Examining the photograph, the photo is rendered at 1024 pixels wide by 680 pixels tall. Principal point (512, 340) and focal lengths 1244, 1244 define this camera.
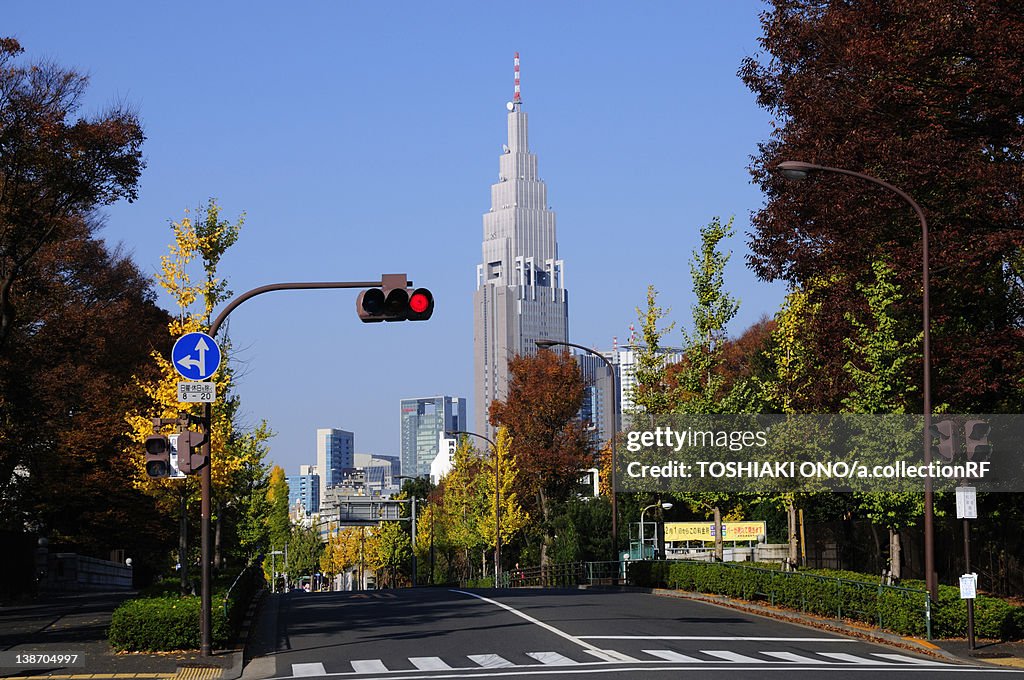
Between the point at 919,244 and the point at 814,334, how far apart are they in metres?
5.10

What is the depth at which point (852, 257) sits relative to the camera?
3406cm

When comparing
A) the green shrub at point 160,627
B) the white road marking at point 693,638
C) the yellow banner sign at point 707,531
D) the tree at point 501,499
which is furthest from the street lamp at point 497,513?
the green shrub at point 160,627

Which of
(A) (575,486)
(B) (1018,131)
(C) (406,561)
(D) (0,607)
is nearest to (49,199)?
(D) (0,607)

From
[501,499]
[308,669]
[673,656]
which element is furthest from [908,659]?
[501,499]

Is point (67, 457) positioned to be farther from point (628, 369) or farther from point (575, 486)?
point (575, 486)

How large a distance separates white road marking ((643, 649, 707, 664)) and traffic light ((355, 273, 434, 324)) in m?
7.07

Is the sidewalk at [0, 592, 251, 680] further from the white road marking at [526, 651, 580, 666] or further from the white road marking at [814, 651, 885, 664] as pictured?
the white road marking at [814, 651, 885, 664]

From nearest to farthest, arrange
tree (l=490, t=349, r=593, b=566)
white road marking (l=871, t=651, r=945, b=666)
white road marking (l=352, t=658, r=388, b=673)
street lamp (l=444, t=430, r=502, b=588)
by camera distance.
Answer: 1. white road marking (l=352, t=658, r=388, b=673)
2. white road marking (l=871, t=651, r=945, b=666)
3. street lamp (l=444, t=430, r=502, b=588)
4. tree (l=490, t=349, r=593, b=566)

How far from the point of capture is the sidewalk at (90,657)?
64.6ft

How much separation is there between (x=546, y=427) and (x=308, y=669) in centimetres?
5902

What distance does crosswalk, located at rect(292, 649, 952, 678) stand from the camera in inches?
786

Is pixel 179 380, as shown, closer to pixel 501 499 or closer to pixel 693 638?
pixel 693 638

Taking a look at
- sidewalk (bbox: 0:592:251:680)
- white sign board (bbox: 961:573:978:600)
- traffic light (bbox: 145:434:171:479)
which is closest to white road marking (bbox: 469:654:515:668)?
sidewalk (bbox: 0:592:251:680)

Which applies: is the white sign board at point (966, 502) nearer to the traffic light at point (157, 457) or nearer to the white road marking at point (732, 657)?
the white road marking at point (732, 657)
